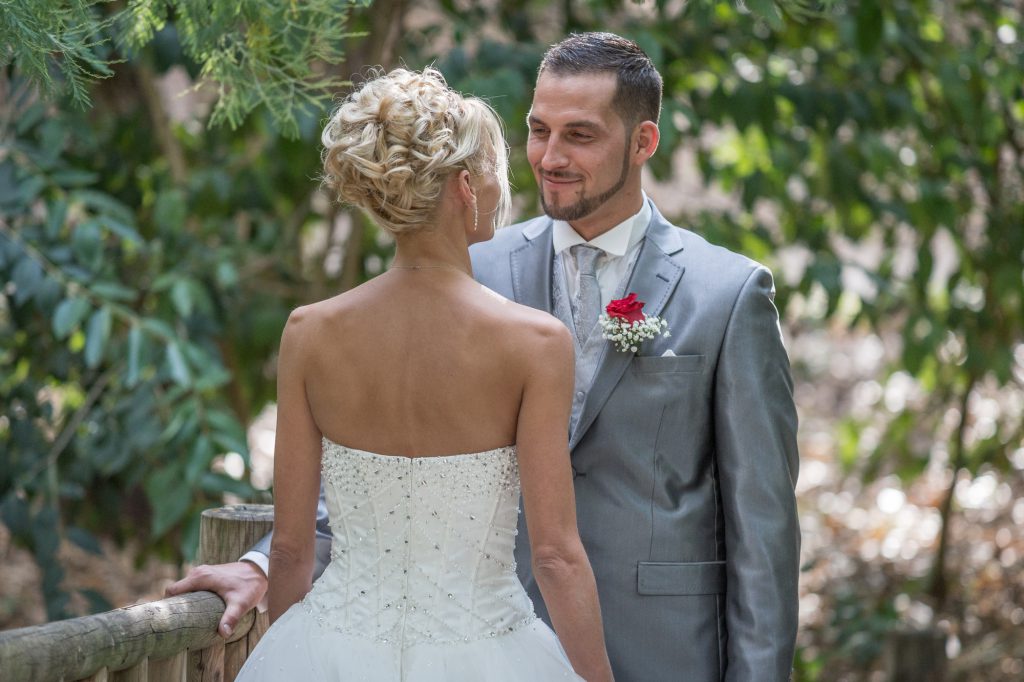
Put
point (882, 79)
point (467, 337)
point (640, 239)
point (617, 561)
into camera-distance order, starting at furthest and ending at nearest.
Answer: point (882, 79) → point (640, 239) → point (617, 561) → point (467, 337)

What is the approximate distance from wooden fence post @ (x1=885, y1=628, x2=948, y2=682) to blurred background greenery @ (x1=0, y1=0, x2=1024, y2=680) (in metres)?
0.15

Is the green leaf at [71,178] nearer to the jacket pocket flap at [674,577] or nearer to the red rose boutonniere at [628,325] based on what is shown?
the red rose boutonniere at [628,325]

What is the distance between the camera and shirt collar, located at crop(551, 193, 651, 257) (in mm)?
2352

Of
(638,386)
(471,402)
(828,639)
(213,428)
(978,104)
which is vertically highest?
(471,402)

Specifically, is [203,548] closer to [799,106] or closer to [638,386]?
[638,386]

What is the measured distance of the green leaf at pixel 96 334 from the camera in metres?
3.19

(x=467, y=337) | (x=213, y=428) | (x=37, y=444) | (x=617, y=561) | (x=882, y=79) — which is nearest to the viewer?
(x=467, y=337)

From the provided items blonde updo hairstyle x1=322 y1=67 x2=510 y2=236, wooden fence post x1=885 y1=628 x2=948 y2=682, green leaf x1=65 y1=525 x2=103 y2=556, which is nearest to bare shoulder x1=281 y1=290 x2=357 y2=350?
blonde updo hairstyle x1=322 y1=67 x2=510 y2=236

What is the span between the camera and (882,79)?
4.53 metres

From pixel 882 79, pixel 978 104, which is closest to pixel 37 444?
pixel 882 79

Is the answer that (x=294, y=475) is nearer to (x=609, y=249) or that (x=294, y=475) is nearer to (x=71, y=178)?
(x=609, y=249)

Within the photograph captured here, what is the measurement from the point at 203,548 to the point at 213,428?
1.23m

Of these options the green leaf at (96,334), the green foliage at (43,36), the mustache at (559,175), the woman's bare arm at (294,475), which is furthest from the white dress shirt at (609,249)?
the green leaf at (96,334)

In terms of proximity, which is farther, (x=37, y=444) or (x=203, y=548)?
(x=37, y=444)
